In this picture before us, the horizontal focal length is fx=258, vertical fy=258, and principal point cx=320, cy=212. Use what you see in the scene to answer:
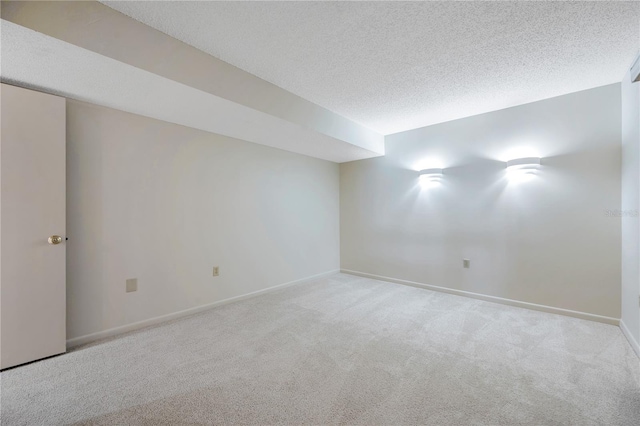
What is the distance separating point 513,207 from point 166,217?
4117mm

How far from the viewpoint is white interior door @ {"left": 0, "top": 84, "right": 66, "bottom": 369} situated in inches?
75.3

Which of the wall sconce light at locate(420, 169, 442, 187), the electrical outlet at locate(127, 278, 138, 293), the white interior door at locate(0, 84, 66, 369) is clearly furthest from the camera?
the wall sconce light at locate(420, 169, 442, 187)

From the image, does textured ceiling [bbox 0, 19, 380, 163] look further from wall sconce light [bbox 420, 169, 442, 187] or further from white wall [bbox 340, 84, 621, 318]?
white wall [bbox 340, 84, 621, 318]

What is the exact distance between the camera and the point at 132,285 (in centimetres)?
261

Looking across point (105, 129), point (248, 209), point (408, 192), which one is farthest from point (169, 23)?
point (408, 192)

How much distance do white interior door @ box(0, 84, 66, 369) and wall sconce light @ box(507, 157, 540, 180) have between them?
4.53 meters

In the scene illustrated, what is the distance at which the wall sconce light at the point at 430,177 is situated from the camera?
3.79 metres

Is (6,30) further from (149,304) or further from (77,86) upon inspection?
(149,304)

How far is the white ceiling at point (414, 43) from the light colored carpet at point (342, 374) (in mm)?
2455

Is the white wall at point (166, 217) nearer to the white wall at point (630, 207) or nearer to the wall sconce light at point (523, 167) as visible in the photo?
the wall sconce light at point (523, 167)

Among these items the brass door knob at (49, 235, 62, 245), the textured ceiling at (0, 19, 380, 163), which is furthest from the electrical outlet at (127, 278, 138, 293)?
the textured ceiling at (0, 19, 380, 163)

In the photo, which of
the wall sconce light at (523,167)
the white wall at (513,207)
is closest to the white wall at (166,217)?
the white wall at (513,207)

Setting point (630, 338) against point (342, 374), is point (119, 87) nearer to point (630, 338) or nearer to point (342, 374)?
point (342, 374)

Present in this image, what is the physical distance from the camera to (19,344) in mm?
1945
